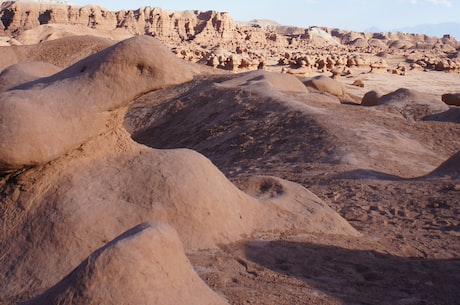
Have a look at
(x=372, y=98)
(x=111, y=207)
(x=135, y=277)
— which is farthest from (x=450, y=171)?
(x=372, y=98)

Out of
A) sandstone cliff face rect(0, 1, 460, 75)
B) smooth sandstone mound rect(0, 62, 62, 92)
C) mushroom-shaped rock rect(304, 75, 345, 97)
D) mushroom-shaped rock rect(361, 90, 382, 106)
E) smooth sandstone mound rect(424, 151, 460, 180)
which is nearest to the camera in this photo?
smooth sandstone mound rect(0, 62, 62, 92)

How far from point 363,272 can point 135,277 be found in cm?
192

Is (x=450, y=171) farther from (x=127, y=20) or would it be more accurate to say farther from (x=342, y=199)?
(x=127, y=20)

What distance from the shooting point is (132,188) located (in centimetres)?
395

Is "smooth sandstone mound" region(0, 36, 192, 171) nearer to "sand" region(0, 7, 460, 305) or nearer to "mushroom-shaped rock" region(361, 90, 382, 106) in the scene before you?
"sand" region(0, 7, 460, 305)

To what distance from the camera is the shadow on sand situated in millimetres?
3422

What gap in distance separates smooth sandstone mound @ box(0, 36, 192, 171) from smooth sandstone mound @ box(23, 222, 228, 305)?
4.95ft

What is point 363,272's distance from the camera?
12.6ft

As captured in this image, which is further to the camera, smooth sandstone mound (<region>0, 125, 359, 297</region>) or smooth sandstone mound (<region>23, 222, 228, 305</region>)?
smooth sandstone mound (<region>0, 125, 359, 297</region>)

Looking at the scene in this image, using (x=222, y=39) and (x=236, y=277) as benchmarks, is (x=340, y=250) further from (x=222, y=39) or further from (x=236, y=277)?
(x=222, y=39)

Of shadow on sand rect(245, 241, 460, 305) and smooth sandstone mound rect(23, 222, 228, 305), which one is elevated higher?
smooth sandstone mound rect(23, 222, 228, 305)

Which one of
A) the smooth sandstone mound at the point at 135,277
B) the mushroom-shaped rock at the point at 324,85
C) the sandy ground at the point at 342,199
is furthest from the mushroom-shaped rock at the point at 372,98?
the smooth sandstone mound at the point at 135,277

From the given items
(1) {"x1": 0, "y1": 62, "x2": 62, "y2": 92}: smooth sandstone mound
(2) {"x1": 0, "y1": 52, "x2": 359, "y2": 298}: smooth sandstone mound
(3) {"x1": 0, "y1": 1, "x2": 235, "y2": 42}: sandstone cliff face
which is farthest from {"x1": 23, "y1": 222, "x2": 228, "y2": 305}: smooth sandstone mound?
(3) {"x1": 0, "y1": 1, "x2": 235, "y2": 42}: sandstone cliff face

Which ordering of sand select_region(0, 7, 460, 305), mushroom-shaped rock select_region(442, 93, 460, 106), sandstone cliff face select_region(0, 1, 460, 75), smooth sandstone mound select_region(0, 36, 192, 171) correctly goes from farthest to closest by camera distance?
sandstone cliff face select_region(0, 1, 460, 75), mushroom-shaped rock select_region(442, 93, 460, 106), smooth sandstone mound select_region(0, 36, 192, 171), sand select_region(0, 7, 460, 305)
